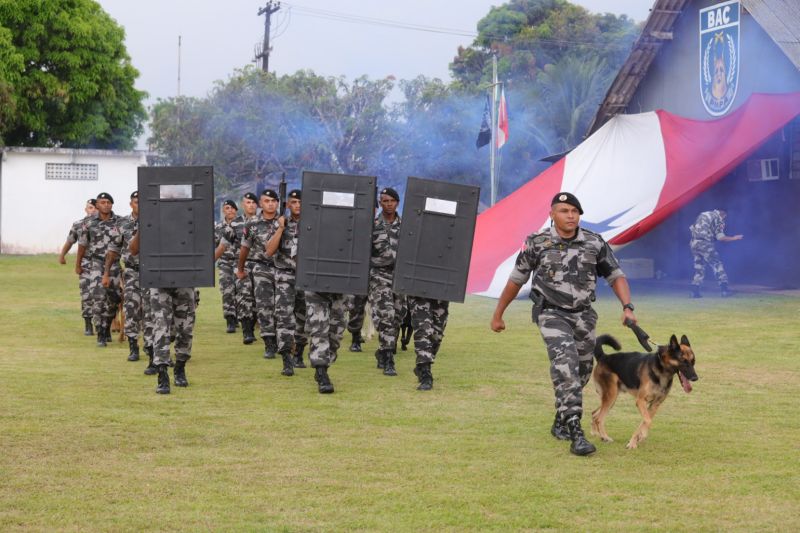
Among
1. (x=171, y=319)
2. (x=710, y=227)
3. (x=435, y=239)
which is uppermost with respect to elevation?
(x=435, y=239)

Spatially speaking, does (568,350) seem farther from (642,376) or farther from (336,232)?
(336,232)

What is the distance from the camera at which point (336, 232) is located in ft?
35.8

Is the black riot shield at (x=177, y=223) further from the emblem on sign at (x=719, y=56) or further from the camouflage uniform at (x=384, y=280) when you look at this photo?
the emblem on sign at (x=719, y=56)

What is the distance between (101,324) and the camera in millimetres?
14703

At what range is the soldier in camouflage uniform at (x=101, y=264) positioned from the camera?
572 inches

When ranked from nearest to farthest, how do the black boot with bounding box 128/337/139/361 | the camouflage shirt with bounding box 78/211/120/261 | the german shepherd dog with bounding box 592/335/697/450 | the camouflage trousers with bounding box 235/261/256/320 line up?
the german shepherd dog with bounding box 592/335/697/450 → the black boot with bounding box 128/337/139/361 → the camouflage trousers with bounding box 235/261/256/320 → the camouflage shirt with bounding box 78/211/120/261

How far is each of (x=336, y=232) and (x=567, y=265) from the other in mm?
3432

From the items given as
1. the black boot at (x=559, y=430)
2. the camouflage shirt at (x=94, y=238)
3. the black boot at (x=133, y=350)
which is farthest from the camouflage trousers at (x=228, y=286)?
the black boot at (x=559, y=430)

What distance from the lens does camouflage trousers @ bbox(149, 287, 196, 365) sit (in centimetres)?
1046

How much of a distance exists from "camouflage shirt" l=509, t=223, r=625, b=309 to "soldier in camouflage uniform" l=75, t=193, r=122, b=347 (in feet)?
24.0

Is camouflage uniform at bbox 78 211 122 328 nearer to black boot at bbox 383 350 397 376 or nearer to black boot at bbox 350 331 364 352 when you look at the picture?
black boot at bbox 350 331 364 352

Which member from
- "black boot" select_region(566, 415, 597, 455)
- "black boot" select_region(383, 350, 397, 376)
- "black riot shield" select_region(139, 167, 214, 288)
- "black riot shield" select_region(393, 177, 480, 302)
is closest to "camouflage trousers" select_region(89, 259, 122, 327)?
"black riot shield" select_region(139, 167, 214, 288)

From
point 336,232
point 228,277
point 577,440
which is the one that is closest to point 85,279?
point 228,277

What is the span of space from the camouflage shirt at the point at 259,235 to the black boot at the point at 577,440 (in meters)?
5.46
